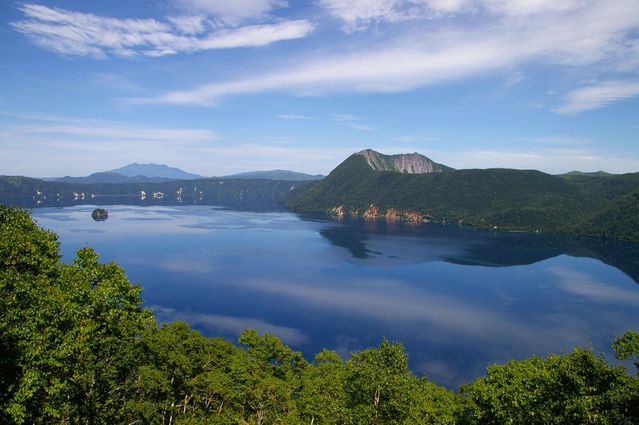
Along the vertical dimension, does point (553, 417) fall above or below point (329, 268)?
above

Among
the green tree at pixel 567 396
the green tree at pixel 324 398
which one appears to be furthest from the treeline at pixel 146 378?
the green tree at pixel 324 398

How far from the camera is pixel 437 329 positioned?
10406 cm

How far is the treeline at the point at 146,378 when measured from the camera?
22484 millimetres

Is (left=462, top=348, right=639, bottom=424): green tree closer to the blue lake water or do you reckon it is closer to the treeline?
the treeline

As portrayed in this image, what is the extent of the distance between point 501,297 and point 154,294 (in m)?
120

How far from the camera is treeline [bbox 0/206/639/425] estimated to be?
22484 mm

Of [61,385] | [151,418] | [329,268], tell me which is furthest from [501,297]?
[61,385]

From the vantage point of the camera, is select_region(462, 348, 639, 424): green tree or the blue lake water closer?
select_region(462, 348, 639, 424): green tree

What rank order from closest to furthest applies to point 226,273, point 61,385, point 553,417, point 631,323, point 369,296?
point 61,385, point 553,417, point 631,323, point 369,296, point 226,273

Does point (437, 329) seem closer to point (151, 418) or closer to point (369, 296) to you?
point (369, 296)

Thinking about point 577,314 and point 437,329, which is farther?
point 577,314

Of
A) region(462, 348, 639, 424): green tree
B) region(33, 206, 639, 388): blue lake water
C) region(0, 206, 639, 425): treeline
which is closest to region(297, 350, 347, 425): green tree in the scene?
region(0, 206, 639, 425): treeline

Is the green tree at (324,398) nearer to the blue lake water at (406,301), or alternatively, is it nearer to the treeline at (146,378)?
the treeline at (146,378)

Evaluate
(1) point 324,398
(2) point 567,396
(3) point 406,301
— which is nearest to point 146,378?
(1) point 324,398
